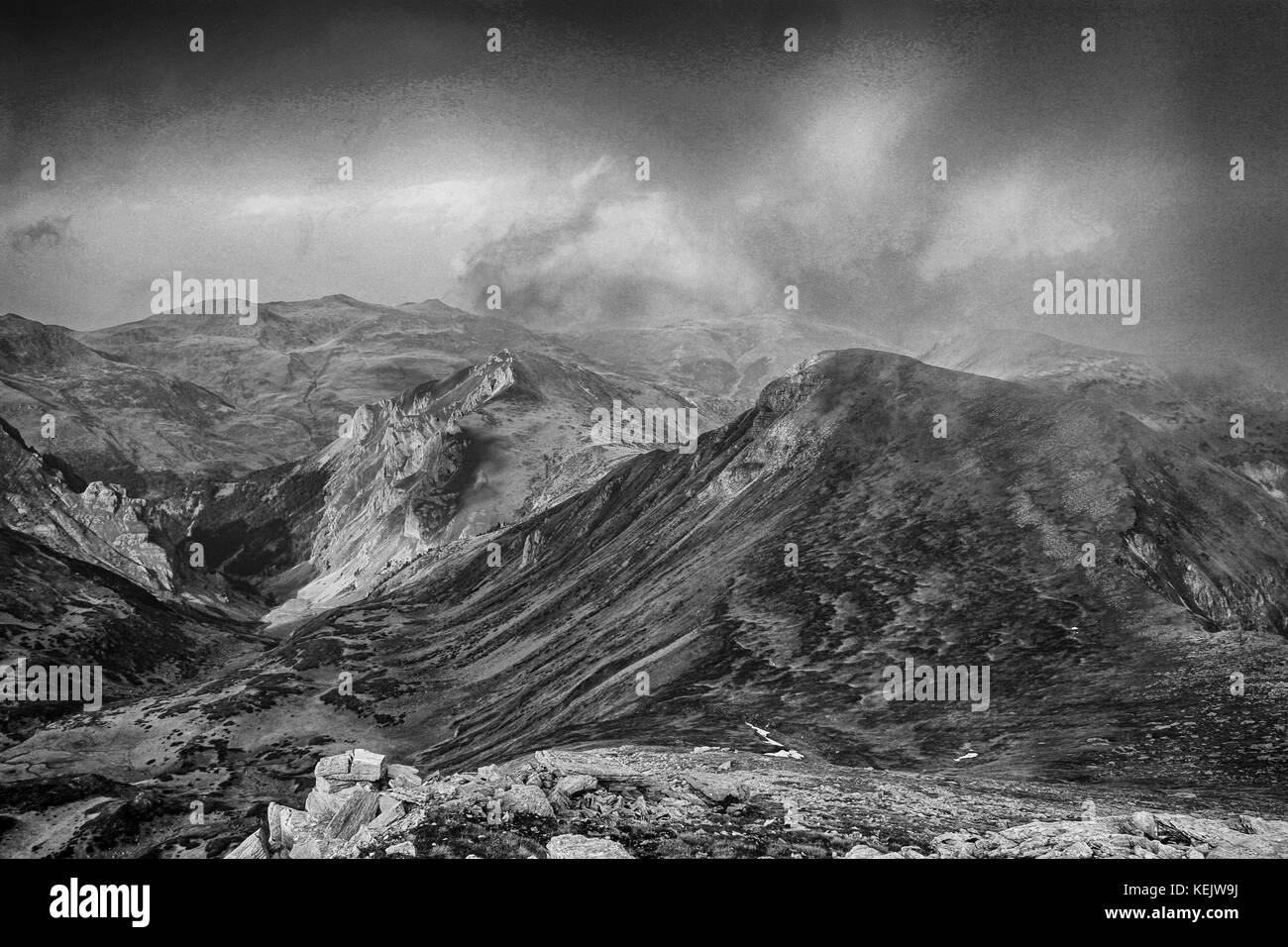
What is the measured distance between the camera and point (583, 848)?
3091 cm

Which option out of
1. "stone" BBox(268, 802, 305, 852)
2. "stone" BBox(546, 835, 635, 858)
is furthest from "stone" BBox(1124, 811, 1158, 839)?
"stone" BBox(268, 802, 305, 852)

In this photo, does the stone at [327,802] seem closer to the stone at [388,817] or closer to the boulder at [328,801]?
the boulder at [328,801]

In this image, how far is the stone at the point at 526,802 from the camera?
33.5m

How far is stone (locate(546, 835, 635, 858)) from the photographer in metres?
30.5

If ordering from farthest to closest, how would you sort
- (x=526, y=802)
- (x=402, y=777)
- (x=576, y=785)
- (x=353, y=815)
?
(x=402, y=777)
(x=353, y=815)
(x=576, y=785)
(x=526, y=802)

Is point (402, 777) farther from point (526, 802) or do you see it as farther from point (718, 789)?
point (718, 789)

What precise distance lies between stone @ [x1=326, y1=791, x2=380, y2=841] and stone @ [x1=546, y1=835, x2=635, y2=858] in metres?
9.82

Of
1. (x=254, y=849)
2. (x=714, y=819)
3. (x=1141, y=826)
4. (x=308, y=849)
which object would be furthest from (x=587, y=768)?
(x=1141, y=826)

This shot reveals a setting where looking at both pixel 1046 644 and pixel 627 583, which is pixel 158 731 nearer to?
pixel 627 583

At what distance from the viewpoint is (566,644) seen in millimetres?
166000

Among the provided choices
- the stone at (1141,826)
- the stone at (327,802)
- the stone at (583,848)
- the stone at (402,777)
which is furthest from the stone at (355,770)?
the stone at (1141,826)

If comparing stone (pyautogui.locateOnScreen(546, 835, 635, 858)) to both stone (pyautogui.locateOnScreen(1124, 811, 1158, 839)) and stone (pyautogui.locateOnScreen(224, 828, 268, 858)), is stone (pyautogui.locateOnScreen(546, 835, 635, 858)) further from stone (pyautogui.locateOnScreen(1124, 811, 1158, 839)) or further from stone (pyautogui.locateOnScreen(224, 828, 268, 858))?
stone (pyautogui.locateOnScreen(1124, 811, 1158, 839))

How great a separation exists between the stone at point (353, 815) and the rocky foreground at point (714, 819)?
0.19 feet

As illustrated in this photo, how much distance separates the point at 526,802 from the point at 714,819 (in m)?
6.93
